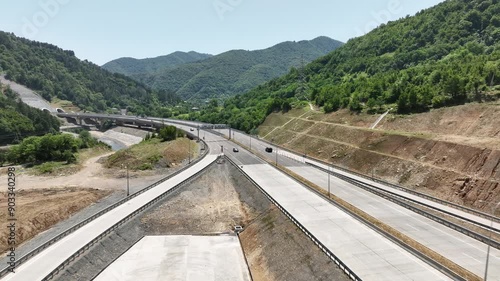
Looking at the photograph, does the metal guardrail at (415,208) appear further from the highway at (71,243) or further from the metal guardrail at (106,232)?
the highway at (71,243)

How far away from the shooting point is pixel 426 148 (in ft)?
211

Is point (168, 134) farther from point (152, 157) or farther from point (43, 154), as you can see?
point (43, 154)

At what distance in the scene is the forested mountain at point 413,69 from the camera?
81.3m

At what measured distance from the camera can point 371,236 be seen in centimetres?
3675

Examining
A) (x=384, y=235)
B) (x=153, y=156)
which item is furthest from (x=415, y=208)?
(x=153, y=156)

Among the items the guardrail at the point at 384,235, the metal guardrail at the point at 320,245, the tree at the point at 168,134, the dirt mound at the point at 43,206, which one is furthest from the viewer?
the tree at the point at 168,134

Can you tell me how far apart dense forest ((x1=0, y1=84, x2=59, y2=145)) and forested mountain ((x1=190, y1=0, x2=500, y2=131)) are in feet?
239

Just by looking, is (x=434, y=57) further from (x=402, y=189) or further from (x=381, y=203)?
(x=381, y=203)

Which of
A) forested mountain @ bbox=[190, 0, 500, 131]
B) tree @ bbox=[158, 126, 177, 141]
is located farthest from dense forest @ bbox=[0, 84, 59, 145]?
forested mountain @ bbox=[190, 0, 500, 131]

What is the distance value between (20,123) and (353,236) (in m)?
122

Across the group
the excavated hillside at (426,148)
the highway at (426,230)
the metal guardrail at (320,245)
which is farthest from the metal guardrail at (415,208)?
the metal guardrail at (320,245)

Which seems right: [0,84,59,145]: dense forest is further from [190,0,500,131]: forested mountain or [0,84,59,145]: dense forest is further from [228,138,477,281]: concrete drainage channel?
[228,138,477,281]: concrete drainage channel

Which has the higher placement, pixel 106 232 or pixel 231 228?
pixel 106 232

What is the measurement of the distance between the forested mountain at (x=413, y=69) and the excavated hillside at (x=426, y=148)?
19.4 ft
